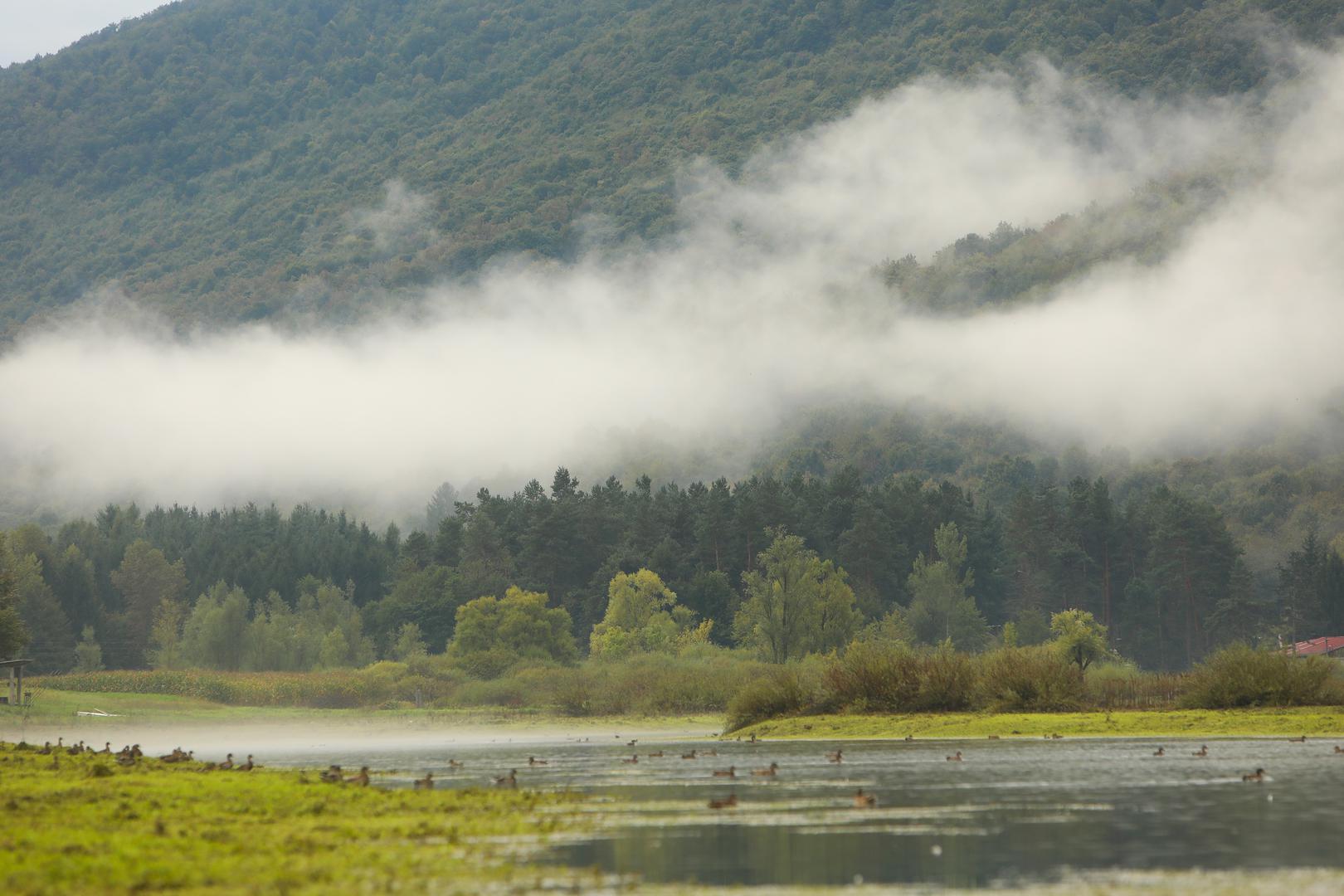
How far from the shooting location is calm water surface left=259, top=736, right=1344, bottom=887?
31.3 metres

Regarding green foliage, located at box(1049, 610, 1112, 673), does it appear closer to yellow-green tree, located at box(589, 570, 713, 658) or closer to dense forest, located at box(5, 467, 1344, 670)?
dense forest, located at box(5, 467, 1344, 670)

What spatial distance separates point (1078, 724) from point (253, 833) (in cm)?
4483

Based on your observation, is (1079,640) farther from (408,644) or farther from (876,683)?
(408,644)

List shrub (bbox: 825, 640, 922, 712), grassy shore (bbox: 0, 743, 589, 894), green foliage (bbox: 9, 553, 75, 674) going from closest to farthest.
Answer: grassy shore (bbox: 0, 743, 589, 894), shrub (bbox: 825, 640, 922, 712), green foliage (bbox: 9, 553, 75, 674)

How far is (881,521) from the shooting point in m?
185

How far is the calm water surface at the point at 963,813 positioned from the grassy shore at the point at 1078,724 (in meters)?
5.12

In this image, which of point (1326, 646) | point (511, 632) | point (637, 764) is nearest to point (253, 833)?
point (637, 764)

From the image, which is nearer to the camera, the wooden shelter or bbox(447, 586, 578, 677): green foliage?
the wooden shelter

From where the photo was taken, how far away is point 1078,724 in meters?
71.7

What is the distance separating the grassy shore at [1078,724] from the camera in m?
69.0

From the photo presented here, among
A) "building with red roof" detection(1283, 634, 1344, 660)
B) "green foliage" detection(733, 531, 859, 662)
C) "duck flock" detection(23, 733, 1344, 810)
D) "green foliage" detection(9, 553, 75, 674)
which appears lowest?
"duck flock" detection(23, 733, 1344, 810)

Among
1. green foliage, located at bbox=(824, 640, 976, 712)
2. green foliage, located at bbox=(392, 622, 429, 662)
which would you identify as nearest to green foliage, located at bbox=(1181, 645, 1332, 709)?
green foliage, located at bbox=(824, 640, 976, 712)

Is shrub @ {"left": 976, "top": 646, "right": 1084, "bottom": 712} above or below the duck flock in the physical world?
above

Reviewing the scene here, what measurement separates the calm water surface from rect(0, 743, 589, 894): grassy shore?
2.39 m
